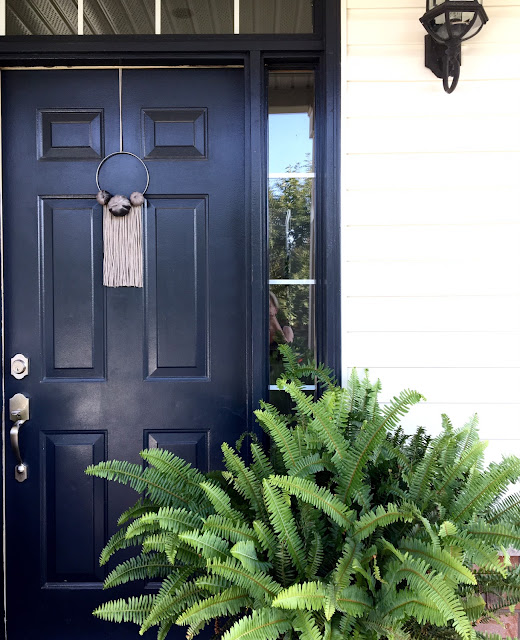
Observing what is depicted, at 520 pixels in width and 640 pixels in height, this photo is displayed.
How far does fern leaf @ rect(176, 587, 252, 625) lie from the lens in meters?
1.45

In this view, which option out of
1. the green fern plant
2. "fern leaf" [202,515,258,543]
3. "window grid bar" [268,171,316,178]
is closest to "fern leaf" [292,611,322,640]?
the green fern plant

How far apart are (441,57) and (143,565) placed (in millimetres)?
1933

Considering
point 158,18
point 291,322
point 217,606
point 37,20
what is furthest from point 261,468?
point 37,20

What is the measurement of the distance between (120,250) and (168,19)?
864mm

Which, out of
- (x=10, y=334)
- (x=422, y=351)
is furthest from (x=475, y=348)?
(x=10, y=334)

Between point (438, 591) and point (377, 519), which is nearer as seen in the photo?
point (438, 591)

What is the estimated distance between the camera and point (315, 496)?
57.9 inches

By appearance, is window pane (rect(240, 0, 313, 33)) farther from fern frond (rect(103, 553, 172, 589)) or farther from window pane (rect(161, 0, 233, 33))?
fern frond (rect(103, 553, 172, 589))

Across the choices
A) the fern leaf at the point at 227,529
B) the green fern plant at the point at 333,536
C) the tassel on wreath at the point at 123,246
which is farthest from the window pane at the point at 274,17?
the fern leaf at the point at 227,529

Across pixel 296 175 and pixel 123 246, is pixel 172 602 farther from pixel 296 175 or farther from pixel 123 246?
pixel 296 175

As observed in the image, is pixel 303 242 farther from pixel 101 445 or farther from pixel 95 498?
pixel 95 498

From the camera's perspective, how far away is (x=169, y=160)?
2.26 metres

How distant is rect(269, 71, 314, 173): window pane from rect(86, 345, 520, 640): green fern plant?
3.04 ft

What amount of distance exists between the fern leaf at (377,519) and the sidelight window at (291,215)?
814 mm
